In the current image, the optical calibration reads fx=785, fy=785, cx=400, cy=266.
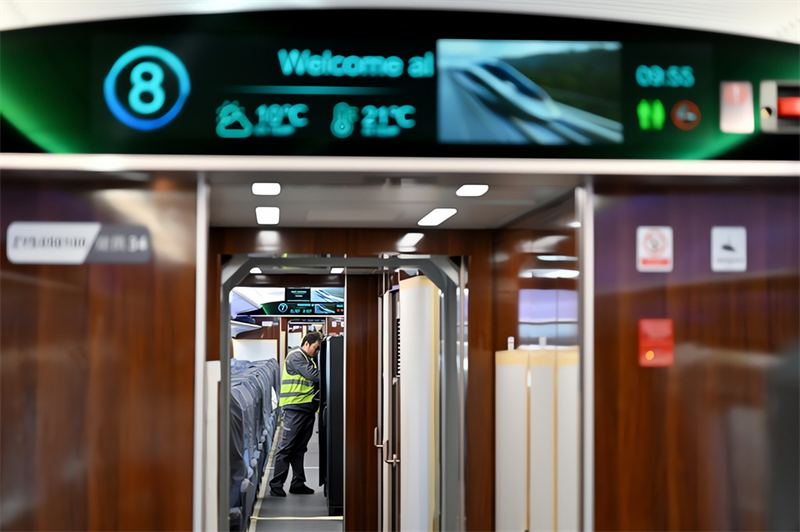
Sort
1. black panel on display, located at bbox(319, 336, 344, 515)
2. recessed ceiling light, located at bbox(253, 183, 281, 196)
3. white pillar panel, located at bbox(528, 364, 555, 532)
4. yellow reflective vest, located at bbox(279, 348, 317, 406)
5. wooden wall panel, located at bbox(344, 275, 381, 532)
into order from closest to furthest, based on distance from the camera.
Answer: recessed ceiling light, located at bbox(253, 183, 281, 196) < white pillar panel, located at bbox(528, 364, 555, 532) < wooden wall panel, located at bbox(344, 275, 381, 532) < black panel on display, located at bbox(319, 336, 344, 515) < yellow reflective vest, located at bbox(279, 348, 317, 406)

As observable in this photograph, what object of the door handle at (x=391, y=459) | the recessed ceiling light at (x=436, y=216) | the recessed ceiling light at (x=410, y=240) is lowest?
the door handle at (x=391, y=459)

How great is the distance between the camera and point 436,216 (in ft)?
11.6

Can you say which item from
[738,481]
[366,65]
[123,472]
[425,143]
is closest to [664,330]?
[738,481]

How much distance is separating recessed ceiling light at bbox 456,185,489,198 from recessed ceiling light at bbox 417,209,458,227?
449 millimetres

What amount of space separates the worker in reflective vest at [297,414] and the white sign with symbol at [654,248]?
7799 mm

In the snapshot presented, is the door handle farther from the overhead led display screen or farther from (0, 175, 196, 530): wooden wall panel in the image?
the overhead led display screen

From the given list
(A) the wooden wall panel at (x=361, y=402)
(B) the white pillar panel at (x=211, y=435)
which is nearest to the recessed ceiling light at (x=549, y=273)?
(B) the white pillar panel at (x=211, y=435)

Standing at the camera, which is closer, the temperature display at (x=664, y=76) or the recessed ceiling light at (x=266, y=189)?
the temperature display at (x=664, y=76)

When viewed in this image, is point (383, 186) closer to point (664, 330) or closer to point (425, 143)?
point (425, 143)

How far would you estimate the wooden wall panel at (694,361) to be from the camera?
252cm

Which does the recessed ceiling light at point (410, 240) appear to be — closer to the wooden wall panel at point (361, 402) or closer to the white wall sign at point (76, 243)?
the white wall sign at point (76, 243)

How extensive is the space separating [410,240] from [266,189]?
4.10ft

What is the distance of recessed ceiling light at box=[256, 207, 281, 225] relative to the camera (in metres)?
3.34

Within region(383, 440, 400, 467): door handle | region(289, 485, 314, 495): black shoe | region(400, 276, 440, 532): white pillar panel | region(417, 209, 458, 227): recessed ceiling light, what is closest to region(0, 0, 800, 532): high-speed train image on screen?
region(417, 209, 458, 227): recessed ceiling light
